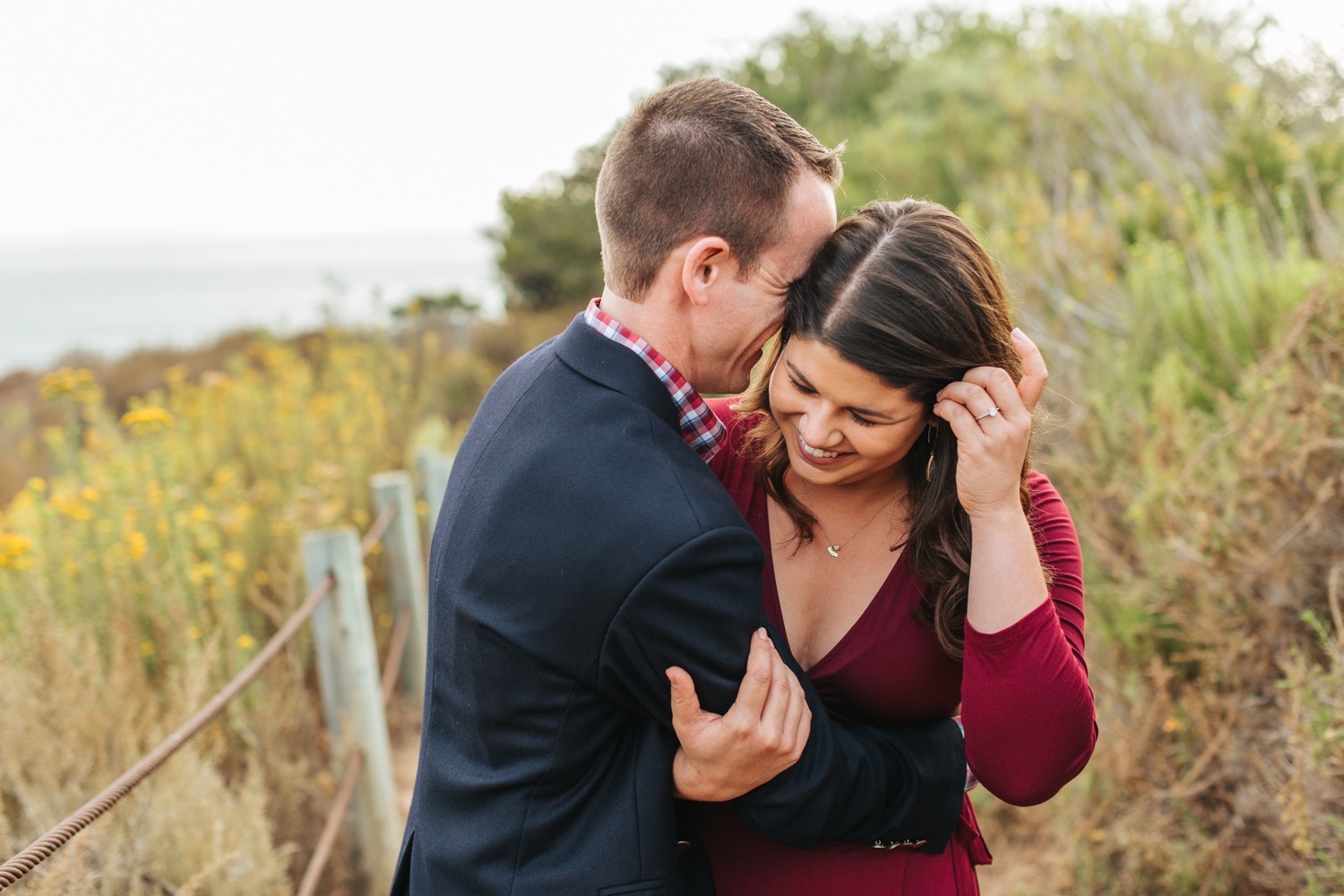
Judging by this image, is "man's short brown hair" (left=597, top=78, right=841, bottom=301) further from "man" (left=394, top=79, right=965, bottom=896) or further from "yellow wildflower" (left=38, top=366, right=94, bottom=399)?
"yellow wildflower" (left=38, top=366, right=94, bottom=399)

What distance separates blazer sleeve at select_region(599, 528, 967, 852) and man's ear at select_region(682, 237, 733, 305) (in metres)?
0.44

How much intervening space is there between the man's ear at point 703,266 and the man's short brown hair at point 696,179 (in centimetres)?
2

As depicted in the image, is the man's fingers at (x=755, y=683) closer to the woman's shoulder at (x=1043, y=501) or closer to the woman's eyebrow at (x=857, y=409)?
the woman's eyebrow at (x=857, y=409)

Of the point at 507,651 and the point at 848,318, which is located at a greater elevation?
the point at 848,318

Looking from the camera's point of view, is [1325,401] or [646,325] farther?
[1325,401]

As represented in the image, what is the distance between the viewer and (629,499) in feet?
4.42

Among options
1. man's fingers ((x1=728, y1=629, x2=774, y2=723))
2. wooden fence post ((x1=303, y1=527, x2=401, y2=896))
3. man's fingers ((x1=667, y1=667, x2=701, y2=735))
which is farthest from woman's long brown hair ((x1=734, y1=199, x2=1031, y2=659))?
wooden fence post ((x1=303, y1=527, x2=401, y2=896))

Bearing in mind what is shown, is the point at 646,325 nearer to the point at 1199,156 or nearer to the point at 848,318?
the point at 848,318

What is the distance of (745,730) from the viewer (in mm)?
1417

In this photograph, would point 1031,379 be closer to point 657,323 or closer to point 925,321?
point 925,321

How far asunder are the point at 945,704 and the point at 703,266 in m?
0.91

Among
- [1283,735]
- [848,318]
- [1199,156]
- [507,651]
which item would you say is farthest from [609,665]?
[1199,156]

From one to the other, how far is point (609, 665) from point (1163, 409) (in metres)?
2.59

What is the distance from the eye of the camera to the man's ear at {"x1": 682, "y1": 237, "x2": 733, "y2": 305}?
5.35 feet
